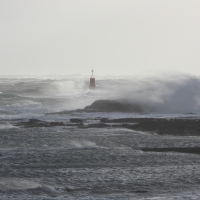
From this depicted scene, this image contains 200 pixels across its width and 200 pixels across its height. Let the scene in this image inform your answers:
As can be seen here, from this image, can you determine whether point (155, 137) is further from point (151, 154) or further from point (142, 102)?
point (142, 102)

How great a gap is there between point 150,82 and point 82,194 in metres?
34.7

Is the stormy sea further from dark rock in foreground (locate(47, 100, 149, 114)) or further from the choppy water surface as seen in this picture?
dark rock in foreground (locate(47, 100, 149, 114))

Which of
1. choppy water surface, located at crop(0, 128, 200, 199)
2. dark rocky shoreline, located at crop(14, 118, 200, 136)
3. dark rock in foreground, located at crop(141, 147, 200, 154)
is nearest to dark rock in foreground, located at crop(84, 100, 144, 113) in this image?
dark rocky shoreline, located at crop(14, 118, 200, 136)

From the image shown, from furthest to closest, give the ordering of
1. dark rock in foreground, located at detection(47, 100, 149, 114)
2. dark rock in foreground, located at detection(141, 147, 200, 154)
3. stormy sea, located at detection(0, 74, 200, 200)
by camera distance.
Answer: dark rock in foreground, located at detection(47, 100, 149, 114)
dark rock in foreground, located at detection(141, 147, 200, 154)
stormy sea, located at detection(0, 74, 200, 200)

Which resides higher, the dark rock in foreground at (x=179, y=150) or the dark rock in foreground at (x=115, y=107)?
the dark rock in foreground at (x=115, y=107)

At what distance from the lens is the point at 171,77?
47.5m

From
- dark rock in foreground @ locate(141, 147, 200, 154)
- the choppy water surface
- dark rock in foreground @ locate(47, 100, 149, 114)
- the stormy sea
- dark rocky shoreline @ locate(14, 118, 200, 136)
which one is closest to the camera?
the choppy water surface

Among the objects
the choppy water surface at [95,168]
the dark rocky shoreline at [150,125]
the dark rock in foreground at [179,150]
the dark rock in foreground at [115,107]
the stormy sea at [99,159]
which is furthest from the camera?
the dark rock in foreground at [115,107]

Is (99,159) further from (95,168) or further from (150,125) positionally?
(150,125)

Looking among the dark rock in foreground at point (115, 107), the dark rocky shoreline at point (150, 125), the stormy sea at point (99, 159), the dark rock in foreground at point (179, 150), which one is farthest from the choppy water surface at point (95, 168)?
the dark rock in foreground at point (115, 107)

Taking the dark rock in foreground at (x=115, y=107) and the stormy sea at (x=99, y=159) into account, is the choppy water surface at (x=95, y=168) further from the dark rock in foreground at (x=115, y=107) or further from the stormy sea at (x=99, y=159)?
the dark rock in foreground at (x=115, y=107)

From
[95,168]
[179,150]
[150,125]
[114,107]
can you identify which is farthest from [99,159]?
[114,107]

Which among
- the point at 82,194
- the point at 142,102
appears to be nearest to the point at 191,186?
the point at 82,194

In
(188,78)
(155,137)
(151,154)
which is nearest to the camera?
(151,154)
